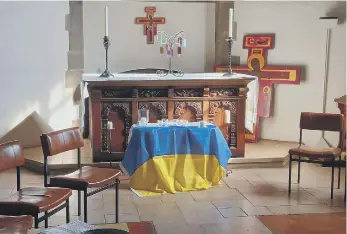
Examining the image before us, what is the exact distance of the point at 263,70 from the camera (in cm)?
684

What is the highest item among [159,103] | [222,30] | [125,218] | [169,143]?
[222,30]

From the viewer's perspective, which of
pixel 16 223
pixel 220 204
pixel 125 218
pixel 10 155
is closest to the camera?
pixel 16 223

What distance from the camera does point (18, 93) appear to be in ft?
20.8

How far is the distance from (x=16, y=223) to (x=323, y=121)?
3316 millimetres

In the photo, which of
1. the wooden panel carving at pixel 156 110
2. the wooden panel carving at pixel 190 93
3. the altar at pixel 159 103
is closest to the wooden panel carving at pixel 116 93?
the altar at pixel 159 103

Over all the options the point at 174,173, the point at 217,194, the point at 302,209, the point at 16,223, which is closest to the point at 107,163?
the point at 174,173

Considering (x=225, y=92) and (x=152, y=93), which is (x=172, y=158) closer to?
(x=152, y=93)

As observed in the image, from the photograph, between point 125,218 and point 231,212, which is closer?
point 125,218

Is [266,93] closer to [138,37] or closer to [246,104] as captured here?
[246,104]

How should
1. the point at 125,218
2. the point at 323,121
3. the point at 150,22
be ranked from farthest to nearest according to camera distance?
the point at 150,22, the point at 323,121, the point at 125,218

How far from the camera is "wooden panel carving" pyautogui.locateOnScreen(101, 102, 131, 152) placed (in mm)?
5414

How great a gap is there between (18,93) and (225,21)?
9.23 ft

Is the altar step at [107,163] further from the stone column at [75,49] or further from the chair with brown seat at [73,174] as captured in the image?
the chair with brown seat at [73,174]

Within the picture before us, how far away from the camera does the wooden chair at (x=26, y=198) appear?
306 centimetres
